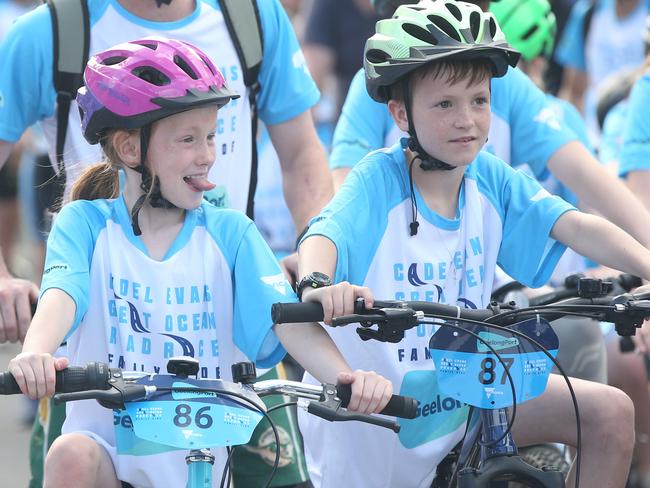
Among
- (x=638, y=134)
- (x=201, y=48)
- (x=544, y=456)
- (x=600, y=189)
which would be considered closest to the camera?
(x=201, y=48)

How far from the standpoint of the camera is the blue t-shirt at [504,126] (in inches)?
266

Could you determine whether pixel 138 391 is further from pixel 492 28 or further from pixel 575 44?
pixel 575 44

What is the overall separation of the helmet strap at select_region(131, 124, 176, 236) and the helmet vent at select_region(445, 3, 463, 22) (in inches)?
45.2

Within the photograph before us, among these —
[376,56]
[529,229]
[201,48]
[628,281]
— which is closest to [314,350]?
[529,229]

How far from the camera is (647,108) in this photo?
7.17 metres

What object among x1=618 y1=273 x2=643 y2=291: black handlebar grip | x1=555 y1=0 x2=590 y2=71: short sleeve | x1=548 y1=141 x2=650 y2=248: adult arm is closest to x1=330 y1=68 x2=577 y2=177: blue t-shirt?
x1=548 y1=141 x2=650 y2=248: adult arm

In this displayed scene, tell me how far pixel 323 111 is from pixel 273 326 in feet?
26.9

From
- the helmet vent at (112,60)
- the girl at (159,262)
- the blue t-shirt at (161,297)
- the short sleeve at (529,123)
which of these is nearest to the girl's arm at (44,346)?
the girl at (159,262)

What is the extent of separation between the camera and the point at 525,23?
7.91 meters

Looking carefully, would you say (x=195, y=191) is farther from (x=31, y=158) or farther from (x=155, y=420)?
(x=31, y=158)

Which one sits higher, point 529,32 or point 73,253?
point 529,32

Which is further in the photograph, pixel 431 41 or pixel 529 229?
pixel 529 229

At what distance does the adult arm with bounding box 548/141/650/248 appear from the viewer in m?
5.97

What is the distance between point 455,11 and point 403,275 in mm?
960
